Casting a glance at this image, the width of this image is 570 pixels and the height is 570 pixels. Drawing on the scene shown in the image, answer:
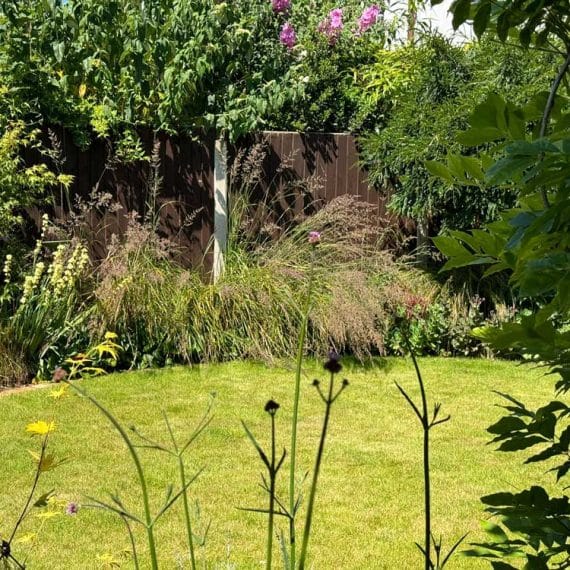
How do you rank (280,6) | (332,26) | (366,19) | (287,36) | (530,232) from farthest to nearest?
1. (366,19)
2. (332,26)
3. (280,6)
4. (287,36)
5. (530,232)

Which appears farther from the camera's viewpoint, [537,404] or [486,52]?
[486,52]

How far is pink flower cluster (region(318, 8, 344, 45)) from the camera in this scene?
9664 millimetres

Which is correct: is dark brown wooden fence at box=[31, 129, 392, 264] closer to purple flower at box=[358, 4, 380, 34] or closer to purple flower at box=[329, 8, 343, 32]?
purple flower at box=[329, 8, 343, 32]

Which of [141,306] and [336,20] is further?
[336,20]

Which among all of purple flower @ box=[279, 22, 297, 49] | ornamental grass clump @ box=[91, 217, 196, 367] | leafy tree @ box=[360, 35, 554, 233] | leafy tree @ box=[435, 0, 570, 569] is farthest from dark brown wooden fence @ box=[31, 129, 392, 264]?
leafy tree @ box=[435, 0, 570, 569]

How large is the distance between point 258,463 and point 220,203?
3688mm

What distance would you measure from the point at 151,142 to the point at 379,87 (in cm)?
287

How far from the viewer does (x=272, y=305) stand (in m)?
6.88

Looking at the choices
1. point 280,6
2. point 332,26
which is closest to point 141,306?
point 280,6

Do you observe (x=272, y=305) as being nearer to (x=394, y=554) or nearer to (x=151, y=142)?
(x=151, y=142)

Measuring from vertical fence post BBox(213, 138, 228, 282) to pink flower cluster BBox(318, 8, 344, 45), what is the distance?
8.64ft

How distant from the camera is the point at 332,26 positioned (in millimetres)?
9719

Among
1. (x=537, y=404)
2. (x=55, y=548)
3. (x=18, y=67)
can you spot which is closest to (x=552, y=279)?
(x=55, y=548)

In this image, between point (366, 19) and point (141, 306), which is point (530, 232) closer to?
point (141, 306)
